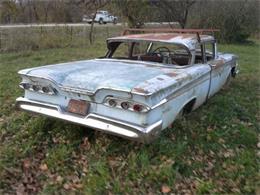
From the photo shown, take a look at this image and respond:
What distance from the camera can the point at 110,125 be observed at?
3391 mm

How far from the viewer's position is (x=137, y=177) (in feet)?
11.1

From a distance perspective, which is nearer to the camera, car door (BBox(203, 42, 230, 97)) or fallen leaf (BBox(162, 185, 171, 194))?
fallen leaf (BBox(162, 185, 171, 194))

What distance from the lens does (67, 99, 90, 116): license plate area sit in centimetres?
358

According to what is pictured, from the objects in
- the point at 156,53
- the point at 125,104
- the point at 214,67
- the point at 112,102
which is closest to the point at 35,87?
the point at 112,102

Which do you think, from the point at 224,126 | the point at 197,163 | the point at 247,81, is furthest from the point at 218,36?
the point at 197,163

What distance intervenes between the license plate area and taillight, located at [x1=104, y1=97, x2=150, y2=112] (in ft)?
0.91

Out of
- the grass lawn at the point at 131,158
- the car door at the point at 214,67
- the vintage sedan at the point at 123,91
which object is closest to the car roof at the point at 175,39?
the vintage sedan at the point at 123,91

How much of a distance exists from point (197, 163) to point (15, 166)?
83.9 inches

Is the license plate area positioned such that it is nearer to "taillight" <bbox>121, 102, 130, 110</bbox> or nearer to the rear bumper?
the rear bumper

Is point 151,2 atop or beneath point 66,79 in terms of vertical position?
atop

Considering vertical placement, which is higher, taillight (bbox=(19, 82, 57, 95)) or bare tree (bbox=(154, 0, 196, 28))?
bare tree (bbox=(154, 0, 196, 28))

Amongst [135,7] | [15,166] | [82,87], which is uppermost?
[135,7]

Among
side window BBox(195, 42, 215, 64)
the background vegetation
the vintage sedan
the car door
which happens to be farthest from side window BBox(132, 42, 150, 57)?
the background vegetation

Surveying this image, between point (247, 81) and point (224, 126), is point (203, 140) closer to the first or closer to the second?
point (224, 126)
